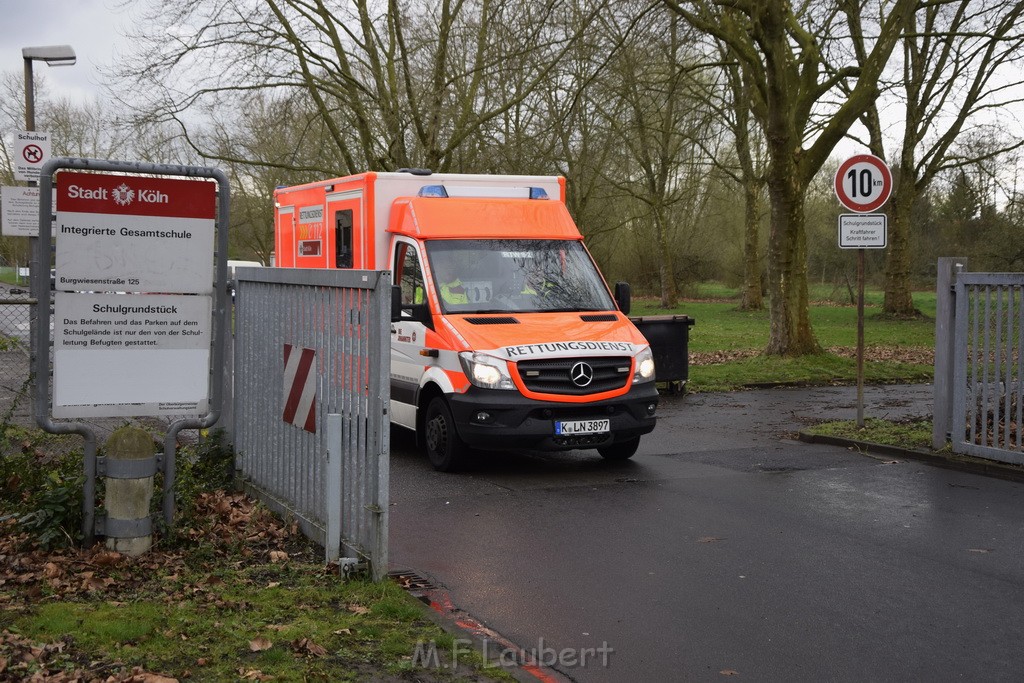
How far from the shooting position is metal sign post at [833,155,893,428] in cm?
1252

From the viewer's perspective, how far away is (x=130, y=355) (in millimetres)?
6926

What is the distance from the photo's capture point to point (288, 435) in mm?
7473

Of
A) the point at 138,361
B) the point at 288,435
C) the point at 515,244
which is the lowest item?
the point at 288,435

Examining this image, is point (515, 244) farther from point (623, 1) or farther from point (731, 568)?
point (623, 1)

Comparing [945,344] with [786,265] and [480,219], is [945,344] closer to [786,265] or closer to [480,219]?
[480,219]

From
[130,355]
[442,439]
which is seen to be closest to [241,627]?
[130,355]

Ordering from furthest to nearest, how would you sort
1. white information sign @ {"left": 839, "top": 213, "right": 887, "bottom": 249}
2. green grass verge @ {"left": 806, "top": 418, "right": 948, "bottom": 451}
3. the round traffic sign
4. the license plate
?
the round traffic sign, white information sign @ {"left": 839, "top": 213, "right": 887, "bottom": 249}, green grass verge @ {"left": 806, "top": 418, "right": 948, "bottom": 451}, the license plate

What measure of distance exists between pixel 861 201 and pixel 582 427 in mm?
4885

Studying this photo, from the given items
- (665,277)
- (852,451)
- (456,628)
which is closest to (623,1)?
(852,451)

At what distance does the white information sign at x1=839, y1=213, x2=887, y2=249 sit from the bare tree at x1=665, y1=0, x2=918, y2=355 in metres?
7.28

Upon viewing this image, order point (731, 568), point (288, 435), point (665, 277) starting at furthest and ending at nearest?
point (665, 277) < point (288, 435) < point (731, 568)

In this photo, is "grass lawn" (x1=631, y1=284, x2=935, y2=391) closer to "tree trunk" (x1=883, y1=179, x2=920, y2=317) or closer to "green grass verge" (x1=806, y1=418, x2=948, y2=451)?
"tree trunk" (x1=883, y1=179, x2=920, y2=317)

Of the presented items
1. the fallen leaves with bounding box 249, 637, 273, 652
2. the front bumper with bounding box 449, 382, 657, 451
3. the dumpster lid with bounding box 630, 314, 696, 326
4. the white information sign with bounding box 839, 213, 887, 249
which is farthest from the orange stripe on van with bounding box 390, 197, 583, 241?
the fallen leaves with bounding box 249, 637, 273, 652

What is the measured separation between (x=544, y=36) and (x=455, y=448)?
8879 mm
